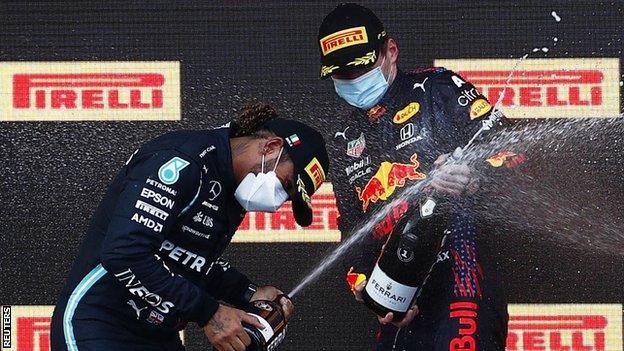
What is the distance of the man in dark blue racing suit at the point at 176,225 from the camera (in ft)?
11.8

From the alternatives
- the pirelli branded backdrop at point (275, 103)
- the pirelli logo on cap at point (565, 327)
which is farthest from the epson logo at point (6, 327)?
the pirelli logo on cap at point (565, 327)

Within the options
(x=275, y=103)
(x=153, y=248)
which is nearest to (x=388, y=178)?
(x=275, y=103)

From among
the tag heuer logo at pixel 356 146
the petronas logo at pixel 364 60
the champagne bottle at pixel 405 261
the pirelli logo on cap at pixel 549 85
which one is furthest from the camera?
the pirelli logo on cap at pixel 549 85

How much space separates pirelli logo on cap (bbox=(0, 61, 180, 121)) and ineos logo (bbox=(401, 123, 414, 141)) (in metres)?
1.11

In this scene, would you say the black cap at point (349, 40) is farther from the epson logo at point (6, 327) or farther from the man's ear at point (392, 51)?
the epson logo at point (6, 327)

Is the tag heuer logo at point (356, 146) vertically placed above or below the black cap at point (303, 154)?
below

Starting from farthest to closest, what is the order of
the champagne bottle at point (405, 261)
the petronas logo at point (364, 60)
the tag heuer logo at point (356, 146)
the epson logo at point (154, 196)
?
the tag heuer logo at point (356, 146)
the petronas logo at point (364, 60)
the champagne bottle at point (405, 261)
the epson logo at point (154, 196)

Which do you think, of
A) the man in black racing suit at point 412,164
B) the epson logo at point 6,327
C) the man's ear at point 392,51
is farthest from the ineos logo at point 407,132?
the epson logo at point 6,327

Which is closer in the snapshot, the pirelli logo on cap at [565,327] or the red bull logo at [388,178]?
the red bull logo at [388,178]

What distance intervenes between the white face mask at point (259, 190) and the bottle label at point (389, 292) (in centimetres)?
73

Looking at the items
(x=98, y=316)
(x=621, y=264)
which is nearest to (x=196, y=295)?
(x=98, y=316)

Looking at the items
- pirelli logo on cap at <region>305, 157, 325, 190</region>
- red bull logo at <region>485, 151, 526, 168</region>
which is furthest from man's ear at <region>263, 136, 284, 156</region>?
red bull logo at <region>485, 151, 526, 168</region>

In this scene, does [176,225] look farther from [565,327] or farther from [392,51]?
[565,327]

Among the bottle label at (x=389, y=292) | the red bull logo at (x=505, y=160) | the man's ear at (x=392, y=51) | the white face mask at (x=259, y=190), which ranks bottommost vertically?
the bottle label at (x=389, y=292)
